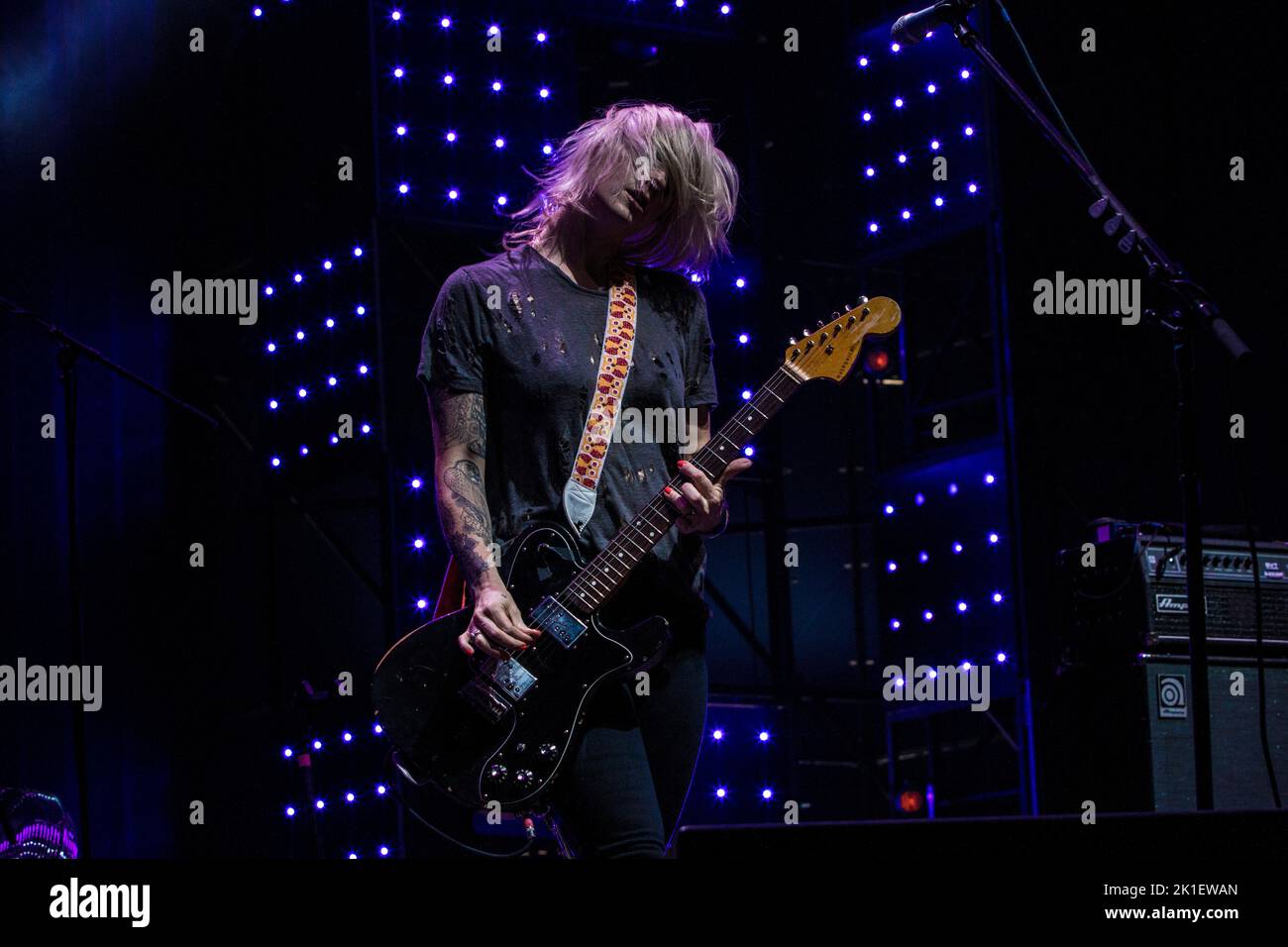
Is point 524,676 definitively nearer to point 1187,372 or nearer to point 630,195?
point 630,195

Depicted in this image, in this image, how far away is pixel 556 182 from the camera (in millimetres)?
3184

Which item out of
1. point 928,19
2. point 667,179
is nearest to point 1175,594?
point 928,19

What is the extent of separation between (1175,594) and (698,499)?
7.26 feet

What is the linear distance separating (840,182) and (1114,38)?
183 centimetres

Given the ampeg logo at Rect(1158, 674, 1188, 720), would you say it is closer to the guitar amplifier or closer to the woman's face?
the guitar amplifier

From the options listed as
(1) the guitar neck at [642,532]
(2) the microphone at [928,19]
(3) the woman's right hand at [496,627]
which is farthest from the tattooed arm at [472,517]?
(2) the microphone at [928,19]

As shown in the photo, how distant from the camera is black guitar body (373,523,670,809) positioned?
2795mm

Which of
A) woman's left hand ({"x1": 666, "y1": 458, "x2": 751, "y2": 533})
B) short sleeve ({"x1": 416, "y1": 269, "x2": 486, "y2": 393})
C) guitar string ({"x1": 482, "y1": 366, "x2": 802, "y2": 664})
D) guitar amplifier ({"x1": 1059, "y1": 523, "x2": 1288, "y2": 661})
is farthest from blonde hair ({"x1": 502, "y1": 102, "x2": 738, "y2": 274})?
guitar amplifier ({"x1": 1059, "y1": 523, "x2": 1288, "y2": 661})

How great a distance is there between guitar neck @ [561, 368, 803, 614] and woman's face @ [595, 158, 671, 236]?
46 centimetres

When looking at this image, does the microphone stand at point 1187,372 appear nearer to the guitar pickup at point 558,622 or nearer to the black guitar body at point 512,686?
the black guitar body at point 512,686

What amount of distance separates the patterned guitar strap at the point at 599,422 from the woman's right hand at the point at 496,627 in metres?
0.22

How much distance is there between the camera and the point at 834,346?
329 centimetres

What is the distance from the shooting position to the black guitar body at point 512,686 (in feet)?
9.17
